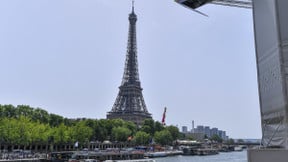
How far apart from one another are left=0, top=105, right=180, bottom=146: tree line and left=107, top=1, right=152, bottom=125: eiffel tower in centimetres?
1795

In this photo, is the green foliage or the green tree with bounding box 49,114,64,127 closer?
the green tree with bounding box 49,114,64,127

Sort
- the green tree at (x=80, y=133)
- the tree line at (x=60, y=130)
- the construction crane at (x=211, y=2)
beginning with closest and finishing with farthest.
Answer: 1. the construction crane at (x=211, y=2)
2. the tree line at (x=60, y=130)
3. the green tree at (x=80, y=133)

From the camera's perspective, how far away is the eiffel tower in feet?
513

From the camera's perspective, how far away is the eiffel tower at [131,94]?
15638 centimetres

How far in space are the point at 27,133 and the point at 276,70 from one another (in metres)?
71.1

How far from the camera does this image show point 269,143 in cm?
987

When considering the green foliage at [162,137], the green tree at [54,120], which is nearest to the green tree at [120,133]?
the green foliage at [162,137]

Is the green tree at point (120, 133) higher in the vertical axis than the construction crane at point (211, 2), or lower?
lower

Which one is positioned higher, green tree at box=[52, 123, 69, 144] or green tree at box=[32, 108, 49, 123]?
green tree at box=[32, 108, 49, 123]

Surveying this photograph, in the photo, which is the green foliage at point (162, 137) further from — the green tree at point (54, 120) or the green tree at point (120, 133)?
the green tree at point (54, 120)

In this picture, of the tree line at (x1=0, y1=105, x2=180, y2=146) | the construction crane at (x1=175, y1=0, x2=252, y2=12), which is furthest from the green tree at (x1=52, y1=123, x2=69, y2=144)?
the construction crane at (x1=175, y1=0, x2=252, y2=12)

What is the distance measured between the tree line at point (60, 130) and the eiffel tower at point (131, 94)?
17946 millimetres

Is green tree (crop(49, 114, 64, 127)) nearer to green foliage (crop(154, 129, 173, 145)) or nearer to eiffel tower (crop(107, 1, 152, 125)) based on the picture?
green foliage (crop(154, 129, 173, 145))

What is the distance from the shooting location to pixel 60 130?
282 ft
